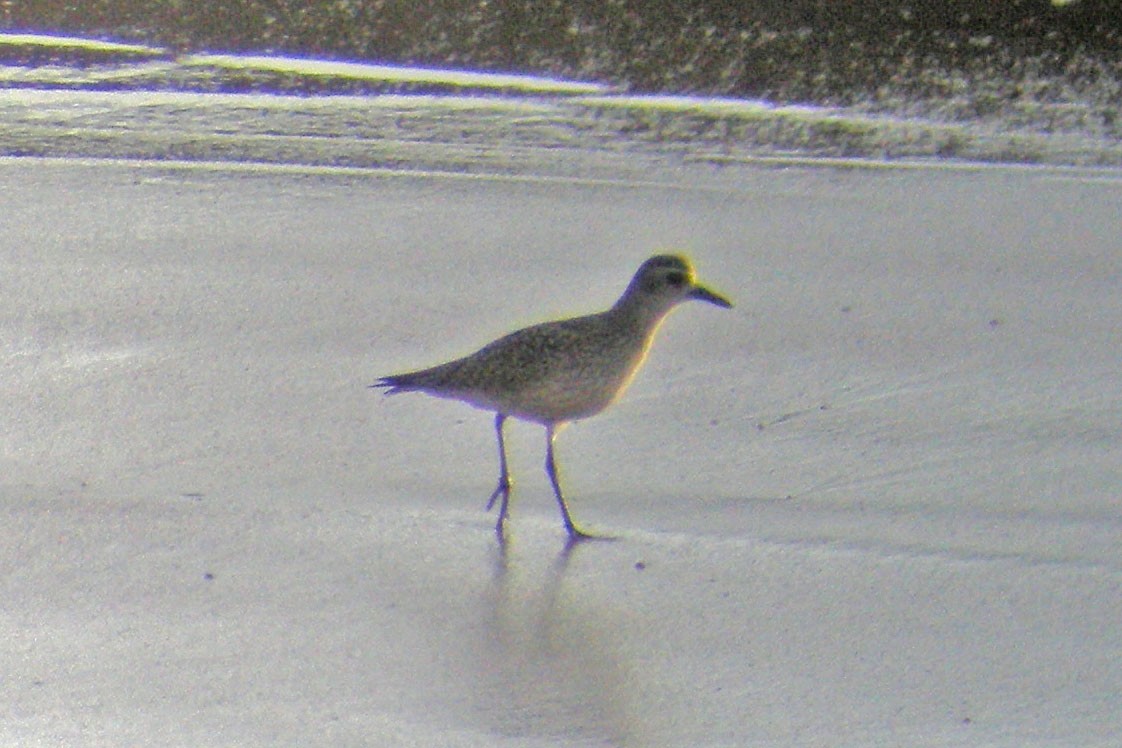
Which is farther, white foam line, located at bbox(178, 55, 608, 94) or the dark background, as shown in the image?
the dark background

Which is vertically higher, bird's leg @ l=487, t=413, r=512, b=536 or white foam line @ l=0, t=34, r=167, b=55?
bird's leg @ l=487, t=413, r=512, b=536

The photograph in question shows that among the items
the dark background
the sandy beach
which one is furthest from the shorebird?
the dark background

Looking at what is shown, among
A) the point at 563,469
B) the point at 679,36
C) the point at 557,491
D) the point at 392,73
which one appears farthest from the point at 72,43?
the point at 557,491

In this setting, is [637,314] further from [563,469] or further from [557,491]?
[557,491]

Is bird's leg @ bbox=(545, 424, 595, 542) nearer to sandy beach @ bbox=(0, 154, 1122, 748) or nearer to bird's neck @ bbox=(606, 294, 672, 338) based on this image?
sandy beach @ bbox=(0, 154, 1122, 748)

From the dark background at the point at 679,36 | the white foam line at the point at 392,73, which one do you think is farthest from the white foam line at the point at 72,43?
the white foam line at the point at 392,73

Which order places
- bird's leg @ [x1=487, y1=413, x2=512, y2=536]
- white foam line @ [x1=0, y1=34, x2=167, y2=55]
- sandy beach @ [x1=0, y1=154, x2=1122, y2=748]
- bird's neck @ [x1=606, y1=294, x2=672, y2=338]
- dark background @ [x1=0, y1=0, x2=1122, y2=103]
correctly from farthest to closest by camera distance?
white foam line @ [x1=0, y1=34, x2=167, y2=55]
dark background @ [x1=0, y1=0, x2=1122, y2=103]
bird's neck @ [x1=606, y1=294, x2=672, y2=338]
bird's leg @ [x1=487, y1=413, x2=512, y2=536]
sandy beach @ [x1=0, y1=154, x2=1122, y2=748]

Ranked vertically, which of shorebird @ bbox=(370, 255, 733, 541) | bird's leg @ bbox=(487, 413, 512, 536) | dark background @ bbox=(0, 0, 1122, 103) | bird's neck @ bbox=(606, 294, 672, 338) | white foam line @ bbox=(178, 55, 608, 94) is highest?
bird's neck @ bbox=(606, 294, 672, 338)

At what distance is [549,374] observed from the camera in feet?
20.3

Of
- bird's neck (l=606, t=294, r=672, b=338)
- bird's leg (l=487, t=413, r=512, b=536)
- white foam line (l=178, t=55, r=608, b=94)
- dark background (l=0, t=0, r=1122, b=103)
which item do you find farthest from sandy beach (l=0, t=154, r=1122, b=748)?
dark background (l=0, t=0, r=1122, b=103)

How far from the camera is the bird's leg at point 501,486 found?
6136mm

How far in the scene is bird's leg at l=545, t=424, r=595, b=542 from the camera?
6008mm

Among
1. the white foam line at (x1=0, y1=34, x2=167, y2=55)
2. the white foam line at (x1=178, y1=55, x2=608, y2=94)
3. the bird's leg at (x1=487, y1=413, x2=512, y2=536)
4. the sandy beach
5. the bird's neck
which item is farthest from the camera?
the white foam line at (x1=0, y1=34, x2=167, y2=55)

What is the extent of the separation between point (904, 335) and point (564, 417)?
7.50 feet
